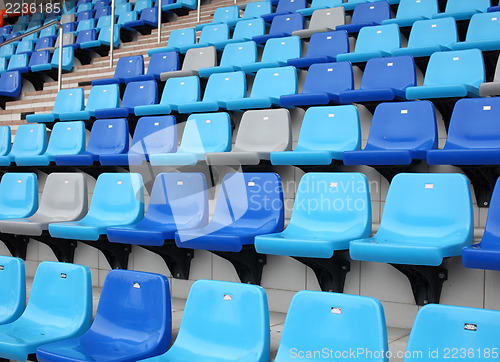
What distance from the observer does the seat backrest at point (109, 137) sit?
304 centimetres

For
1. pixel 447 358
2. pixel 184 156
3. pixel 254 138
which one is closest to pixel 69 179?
pixel 184 156

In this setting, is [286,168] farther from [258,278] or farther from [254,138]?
[258,278]

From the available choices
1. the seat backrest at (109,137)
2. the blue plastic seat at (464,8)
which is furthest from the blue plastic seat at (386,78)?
the seat backrest at (109,137)

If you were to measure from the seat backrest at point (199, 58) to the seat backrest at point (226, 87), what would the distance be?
451 mm

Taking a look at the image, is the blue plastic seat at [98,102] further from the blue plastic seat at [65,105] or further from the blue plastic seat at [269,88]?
the blue plastic seat at [269,88]

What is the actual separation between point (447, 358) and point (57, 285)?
1.30 metres

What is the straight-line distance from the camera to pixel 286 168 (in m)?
2.49

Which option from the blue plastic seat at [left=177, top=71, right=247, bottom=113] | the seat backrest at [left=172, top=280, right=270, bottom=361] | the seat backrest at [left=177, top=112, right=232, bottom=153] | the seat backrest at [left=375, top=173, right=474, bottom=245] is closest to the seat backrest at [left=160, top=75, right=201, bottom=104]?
the blue plastic seat at [left=177, top=71, right=247, bottom=113]

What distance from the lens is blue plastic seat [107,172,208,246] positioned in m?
2.29

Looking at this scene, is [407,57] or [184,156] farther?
[407,57]

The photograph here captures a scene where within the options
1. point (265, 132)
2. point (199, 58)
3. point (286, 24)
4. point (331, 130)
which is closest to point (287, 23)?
point (286, 24)

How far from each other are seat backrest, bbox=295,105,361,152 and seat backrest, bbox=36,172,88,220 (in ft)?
3.30

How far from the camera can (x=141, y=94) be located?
11.4 feet

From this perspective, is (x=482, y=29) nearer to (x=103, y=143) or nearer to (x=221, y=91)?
(x=221, y=91)
